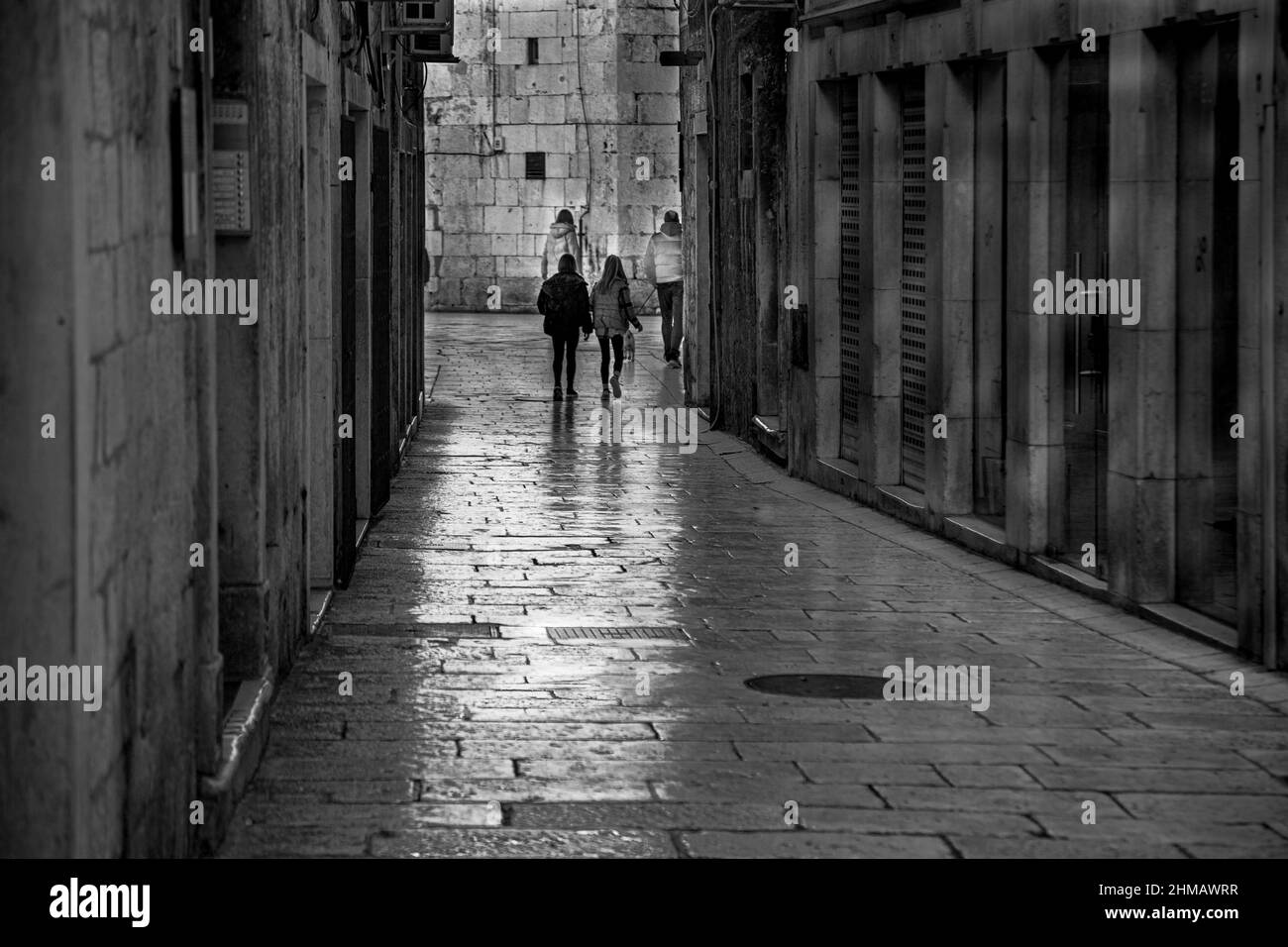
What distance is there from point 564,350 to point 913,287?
9290 millimetres

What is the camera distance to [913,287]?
14.8 metres

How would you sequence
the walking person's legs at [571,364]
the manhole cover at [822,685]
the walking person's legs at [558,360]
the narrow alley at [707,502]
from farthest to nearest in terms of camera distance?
1. the walking person's legs at [571,364]
2. the walking person's legs at [558,360]
3. the manhole cover at [822,685]
4. the narrow alley at [707,502]

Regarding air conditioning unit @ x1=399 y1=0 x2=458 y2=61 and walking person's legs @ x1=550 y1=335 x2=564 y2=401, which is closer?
air conditioning unit @ x1=399 y1=0 x2=458 y2=61

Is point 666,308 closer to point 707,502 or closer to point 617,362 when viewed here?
point 617,362

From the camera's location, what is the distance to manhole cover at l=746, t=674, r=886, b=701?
9039 mm

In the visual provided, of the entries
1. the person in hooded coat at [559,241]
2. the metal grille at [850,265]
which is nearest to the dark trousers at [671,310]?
the person in hooded coat at [559,241]

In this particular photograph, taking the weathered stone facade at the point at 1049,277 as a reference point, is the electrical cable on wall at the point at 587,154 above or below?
above

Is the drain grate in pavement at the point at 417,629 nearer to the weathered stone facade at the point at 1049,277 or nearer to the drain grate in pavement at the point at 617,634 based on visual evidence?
the drain grate in pavement at the point at 617,634

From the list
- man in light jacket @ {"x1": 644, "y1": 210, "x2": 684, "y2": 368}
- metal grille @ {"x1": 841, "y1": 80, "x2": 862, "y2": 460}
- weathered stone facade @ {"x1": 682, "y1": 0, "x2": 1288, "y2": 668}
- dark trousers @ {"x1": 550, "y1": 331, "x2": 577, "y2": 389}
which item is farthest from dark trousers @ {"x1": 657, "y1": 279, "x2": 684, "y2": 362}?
metal grille @ {"x1": 841, "y1": 80, "x2": 862, "y2": 460}

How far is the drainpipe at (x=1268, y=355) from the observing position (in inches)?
367

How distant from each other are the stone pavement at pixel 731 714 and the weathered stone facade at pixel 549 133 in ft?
81.0

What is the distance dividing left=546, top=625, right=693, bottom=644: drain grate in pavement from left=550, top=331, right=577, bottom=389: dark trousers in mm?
12674

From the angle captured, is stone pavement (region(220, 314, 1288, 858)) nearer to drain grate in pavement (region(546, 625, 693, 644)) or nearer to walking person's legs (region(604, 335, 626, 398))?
drain grate in pavement (region(546, 625, 693, 644))
